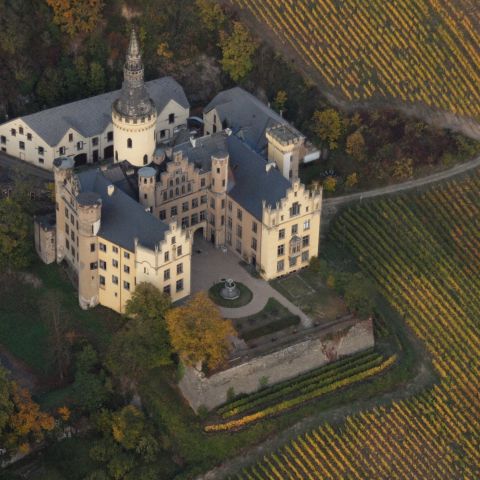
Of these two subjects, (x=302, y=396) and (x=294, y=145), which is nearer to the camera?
(x=302, y=396)

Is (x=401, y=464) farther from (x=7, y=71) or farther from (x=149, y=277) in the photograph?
(x=7, y=71)

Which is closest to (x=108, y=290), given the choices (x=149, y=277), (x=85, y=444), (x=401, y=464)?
(x=149, y=277)

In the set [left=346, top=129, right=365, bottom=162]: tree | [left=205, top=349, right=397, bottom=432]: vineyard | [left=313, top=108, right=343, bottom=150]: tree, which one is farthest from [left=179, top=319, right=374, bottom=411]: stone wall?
[left=313, top=108, right=343, bottom=150]: tree

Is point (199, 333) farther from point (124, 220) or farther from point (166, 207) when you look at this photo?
point (166, 207)

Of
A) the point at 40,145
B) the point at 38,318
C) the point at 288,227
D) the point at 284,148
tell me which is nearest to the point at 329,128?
the point at 284,148

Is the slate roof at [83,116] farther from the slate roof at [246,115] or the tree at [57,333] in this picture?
the tree at [57,333]

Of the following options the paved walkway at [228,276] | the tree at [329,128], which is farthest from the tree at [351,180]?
the paved walkway at [228,276]
